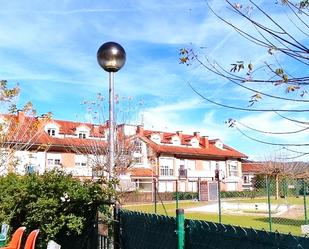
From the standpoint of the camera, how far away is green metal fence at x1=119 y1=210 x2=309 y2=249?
3.06m

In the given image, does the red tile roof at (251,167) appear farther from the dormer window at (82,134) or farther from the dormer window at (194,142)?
the dormer window at (82,134)

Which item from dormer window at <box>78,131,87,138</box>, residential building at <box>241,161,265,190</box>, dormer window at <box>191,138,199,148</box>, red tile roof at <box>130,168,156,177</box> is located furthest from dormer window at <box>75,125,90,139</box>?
residential building at <box>241,161,265,190</box>

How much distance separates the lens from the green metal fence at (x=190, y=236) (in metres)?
3.06

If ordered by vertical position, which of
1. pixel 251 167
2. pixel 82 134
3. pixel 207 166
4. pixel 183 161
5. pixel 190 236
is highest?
pixel 82 134

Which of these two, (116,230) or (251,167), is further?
(251,167)

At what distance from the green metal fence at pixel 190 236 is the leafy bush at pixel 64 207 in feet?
2.94

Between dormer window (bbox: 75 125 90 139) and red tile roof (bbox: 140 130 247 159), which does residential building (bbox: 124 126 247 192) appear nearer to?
red tile roof (bbox: 140 130 247 159)

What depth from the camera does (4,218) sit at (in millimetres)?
9625

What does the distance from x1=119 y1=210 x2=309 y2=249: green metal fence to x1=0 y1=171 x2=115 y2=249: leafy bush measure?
0.90 metres

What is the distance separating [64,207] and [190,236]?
3779mm

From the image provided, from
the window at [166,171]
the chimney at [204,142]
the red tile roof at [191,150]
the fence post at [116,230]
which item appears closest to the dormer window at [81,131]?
the red tile roof at [191,150]

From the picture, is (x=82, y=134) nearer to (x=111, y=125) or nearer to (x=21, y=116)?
(x=21, y=116)

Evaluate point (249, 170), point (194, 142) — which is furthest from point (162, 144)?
point (249, 170)

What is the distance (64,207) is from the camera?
7527 mm
